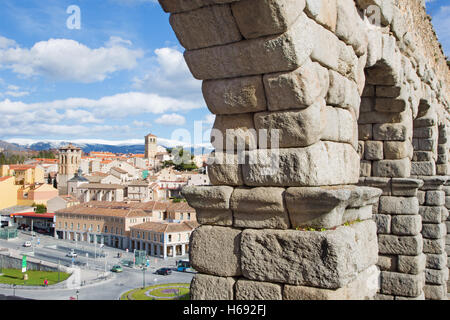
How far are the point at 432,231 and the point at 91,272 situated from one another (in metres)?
31.6

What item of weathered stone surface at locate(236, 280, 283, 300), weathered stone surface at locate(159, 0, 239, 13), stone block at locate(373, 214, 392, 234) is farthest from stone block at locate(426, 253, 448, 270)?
weathered stone surface at locate(159, 0, 239, 13)

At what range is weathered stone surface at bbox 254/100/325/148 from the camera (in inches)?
123

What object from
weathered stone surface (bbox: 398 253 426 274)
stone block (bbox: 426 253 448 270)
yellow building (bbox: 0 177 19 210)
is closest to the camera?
weathered stone surface (bbox: 398 253 426 274)

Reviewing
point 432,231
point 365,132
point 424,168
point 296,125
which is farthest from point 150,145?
point 296,125

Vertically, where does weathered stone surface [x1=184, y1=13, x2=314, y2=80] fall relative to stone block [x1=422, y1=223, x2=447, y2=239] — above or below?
above

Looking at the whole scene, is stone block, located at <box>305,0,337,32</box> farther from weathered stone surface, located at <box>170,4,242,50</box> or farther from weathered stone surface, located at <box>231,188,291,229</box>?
weathered stone surface, located at <box>231,188,291,229</box>

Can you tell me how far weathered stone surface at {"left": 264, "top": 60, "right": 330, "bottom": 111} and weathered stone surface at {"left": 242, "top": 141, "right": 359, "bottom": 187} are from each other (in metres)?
0.34

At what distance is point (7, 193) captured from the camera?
201 feet

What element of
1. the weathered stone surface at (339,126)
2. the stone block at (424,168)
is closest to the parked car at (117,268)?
the stone block at (424,168)

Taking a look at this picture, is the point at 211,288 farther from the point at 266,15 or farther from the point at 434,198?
the point at 434,198

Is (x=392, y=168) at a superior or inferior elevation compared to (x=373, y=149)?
inferior

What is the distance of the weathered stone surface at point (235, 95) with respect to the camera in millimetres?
3299

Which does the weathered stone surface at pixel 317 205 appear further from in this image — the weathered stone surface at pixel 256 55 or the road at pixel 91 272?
the road at pixel 91 272

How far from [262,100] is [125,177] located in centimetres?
6151
